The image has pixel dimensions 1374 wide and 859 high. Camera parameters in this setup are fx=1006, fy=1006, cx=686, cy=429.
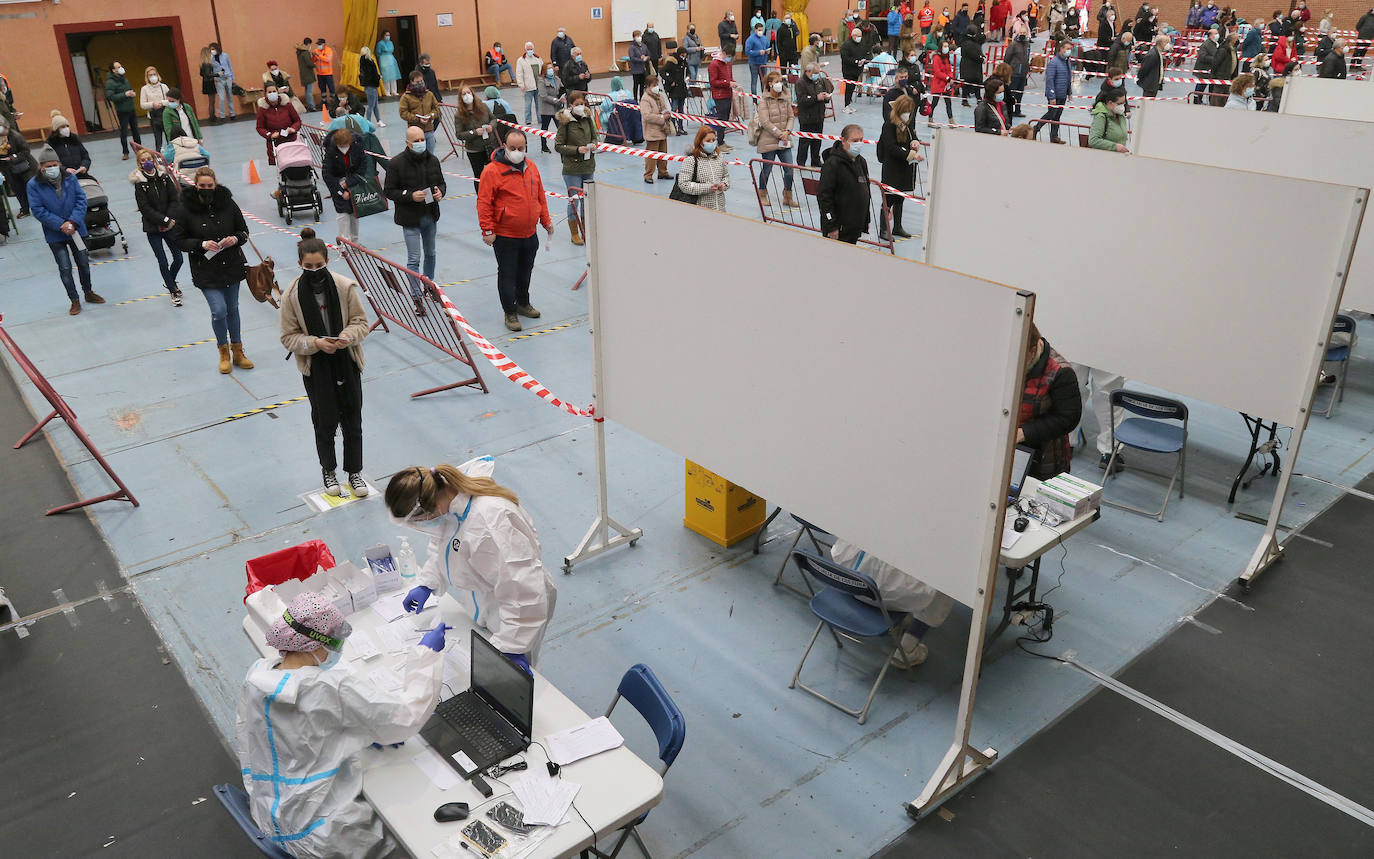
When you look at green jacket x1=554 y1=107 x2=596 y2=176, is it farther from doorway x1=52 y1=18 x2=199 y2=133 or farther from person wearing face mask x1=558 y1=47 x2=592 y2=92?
doorway x1=52 y1=18 x2=199 y2=133

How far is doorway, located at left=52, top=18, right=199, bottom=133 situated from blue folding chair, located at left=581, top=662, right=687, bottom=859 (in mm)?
22384

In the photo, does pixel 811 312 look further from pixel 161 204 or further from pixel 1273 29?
pixel 1273 29

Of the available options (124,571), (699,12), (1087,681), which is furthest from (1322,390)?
(699,12)

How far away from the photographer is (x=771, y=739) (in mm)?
5172

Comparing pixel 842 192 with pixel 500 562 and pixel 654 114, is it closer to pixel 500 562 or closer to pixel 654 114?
pixel 654 114

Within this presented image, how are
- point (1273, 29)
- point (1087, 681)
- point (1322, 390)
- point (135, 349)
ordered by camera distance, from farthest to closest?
1. point (1273, 29)
2. point (135, 349)
3. point (1322, 390)
4. point (1087, 681)

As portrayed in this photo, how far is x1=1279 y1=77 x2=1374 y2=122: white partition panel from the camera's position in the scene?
10.0 meters

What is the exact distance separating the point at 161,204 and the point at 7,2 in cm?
1405

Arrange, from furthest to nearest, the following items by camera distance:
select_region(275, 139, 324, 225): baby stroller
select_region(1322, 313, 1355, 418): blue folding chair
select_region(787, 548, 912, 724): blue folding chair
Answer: select_region(275, 139, 324, 225): baby stroller < select_region(1322, 313, 1355, 418): blue folding chair < select_region(787, 548, 912, 724): blue folding chair

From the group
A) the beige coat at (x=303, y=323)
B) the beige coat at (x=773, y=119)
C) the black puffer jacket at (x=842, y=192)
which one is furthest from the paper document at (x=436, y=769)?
the beige coat at (x=773, y=119)

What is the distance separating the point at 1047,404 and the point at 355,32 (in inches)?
882

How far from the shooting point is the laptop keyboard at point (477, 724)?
3980 mm

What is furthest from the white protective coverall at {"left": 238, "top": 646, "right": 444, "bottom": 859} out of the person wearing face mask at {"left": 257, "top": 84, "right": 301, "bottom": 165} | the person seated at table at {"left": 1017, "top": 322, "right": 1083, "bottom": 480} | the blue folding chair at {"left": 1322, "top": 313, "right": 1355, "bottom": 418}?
the person wearing face mask at {"left": 257, "top": 84, "right": 301, "bottom": 165}

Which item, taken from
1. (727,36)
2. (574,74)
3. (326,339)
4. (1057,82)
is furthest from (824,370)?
(727,36)
